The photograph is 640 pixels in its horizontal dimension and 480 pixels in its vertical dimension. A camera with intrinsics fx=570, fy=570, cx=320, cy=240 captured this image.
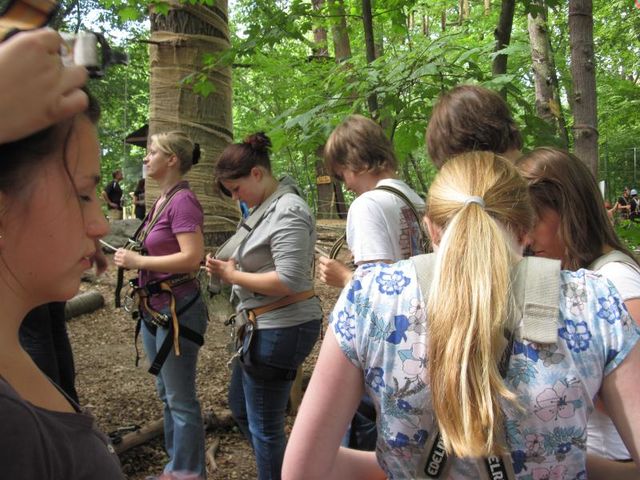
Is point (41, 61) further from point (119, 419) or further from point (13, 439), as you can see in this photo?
point (119, 419)

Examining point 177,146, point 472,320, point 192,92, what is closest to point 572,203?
point 472,320

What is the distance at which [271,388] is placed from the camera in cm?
297

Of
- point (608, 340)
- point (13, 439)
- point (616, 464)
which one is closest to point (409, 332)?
point (608, 340)

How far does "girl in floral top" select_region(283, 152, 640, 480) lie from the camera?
122 cm

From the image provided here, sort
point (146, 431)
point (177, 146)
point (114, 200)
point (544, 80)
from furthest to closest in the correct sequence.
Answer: point (114, 200) < point (544, 80) < point (146, 431) < point (177, 146)

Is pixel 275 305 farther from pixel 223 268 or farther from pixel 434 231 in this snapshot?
pixel 434 231

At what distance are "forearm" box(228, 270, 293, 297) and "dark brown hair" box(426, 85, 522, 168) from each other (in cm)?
102

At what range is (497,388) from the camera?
1204 mm

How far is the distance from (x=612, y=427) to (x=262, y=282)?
1.73 m

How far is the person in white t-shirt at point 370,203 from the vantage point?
262 centimetres

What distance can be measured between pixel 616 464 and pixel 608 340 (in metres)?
0.42

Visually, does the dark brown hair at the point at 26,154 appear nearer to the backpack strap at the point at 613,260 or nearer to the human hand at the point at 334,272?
the backpack strap at the point at 613,260

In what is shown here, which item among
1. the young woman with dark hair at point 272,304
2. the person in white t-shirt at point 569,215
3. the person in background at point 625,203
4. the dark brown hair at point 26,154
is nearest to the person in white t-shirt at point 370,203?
the young woman with dark hair at point 272,304

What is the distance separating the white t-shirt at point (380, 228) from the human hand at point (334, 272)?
172 mm
